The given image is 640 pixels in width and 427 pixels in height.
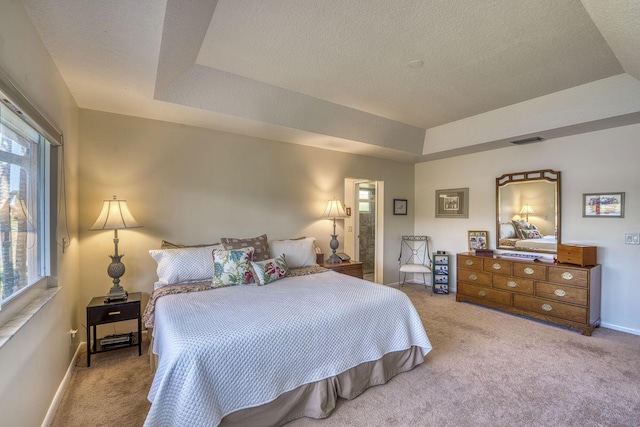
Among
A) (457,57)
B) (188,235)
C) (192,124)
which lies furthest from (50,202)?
(457,57)

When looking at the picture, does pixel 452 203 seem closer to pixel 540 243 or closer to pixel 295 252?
pixel 540 243

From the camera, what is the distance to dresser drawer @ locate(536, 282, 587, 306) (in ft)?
10.3

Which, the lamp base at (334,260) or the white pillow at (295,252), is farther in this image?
the lamp base at (334,260)

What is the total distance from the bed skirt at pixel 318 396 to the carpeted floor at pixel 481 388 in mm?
51

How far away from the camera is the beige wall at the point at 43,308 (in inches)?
50.2

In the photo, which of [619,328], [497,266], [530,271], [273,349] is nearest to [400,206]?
[497,266]

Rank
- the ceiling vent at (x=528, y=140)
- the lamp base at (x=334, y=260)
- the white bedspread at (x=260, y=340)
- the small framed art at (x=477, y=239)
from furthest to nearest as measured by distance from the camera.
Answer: the small framed art at (x=477, y=239)
the lamp base at (x=334, y=260)
the ceiling vent at (x=528, y=140)
the white bedspread at (x=260, y=340)

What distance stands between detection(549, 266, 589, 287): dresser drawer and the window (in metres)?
4.56

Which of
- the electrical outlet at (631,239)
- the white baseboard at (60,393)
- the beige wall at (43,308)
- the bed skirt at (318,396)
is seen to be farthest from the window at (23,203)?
the electrical outlet at (631,239)

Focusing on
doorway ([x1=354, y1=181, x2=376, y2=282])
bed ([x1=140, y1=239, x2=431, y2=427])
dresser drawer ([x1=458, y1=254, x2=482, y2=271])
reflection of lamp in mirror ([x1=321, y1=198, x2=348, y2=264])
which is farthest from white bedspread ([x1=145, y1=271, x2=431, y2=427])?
doorway ([x1=354, y1=181, x2=376, y2=282])

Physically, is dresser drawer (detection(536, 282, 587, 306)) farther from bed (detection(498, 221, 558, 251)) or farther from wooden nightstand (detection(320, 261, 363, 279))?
wooden nightstand (detection(320, 261, 363, 279))

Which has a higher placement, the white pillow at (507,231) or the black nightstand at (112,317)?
the white pillow at (507,231)

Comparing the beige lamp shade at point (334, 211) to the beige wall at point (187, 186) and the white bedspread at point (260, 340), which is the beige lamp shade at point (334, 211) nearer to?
the beige wall at point (187, 186)

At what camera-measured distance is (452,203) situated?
4844mm
